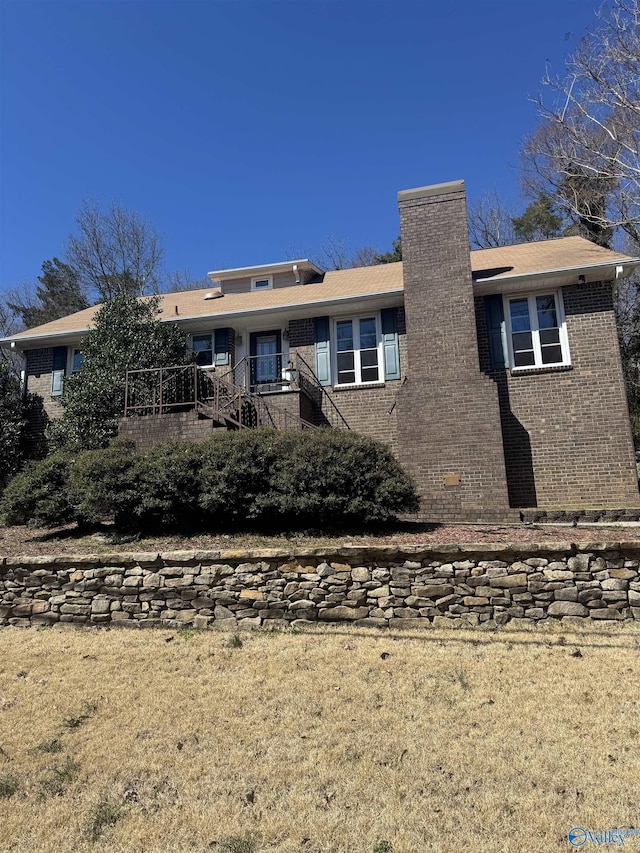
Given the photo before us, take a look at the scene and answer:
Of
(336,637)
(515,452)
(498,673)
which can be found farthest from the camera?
(515,452)

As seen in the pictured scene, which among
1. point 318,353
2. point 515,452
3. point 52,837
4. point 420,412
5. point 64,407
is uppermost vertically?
point 318,353

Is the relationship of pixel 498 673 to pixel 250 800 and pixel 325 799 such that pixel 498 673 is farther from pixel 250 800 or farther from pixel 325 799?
pixel 250 800

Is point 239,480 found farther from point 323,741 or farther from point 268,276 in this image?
point 268,276

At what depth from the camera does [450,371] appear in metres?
11.4

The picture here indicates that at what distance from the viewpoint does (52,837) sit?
2.69m

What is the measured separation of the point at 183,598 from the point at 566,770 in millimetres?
4038

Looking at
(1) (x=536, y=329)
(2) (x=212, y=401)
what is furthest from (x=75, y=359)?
(1) (x=536, y=329)

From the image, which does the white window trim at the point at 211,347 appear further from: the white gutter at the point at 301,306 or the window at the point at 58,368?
the window at the point at 58,368

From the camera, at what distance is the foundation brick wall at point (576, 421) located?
36.6ft

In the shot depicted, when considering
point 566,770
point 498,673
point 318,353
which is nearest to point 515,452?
point 318,353

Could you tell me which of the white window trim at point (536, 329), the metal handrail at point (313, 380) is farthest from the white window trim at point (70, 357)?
the white window trim at point (536, 329)

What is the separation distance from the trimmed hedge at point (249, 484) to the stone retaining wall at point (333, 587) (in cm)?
137

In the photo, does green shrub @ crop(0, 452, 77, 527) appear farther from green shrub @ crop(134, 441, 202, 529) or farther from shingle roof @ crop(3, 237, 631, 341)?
shingle roof @ crop(3, 237, 631, 341)

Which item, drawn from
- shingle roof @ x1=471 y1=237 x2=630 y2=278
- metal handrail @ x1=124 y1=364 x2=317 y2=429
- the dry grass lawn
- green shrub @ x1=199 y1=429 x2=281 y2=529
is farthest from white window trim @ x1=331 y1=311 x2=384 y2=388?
the dry grass lawn
